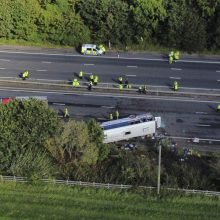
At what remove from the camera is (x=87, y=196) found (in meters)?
36.7

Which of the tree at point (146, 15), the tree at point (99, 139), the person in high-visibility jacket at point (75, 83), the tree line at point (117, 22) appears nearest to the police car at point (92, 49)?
the tree line at point (117, 22)

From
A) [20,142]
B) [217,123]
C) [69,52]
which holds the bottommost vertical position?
[20,142]

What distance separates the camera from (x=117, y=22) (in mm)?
59812

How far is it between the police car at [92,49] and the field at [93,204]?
24356 millimetres

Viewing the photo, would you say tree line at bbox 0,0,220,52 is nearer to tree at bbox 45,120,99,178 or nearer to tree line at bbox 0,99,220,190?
tree line at bbox 0,99,220,190

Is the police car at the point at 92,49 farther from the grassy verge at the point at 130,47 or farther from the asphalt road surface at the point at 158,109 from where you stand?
the asphalt road surface at the point at 158,109

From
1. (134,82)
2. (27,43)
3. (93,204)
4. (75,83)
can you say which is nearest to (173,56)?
(134,82)

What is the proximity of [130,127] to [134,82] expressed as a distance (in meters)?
9.76

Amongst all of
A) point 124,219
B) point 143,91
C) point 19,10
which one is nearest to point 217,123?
point 143,91

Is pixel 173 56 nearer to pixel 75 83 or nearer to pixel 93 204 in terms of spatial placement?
pixel 75 83

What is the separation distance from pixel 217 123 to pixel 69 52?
19907 millimetres

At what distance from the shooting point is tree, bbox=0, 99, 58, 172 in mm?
39188

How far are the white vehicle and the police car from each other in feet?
47.9

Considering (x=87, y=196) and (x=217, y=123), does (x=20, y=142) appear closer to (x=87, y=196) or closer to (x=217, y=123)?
(x=87, y=196)
